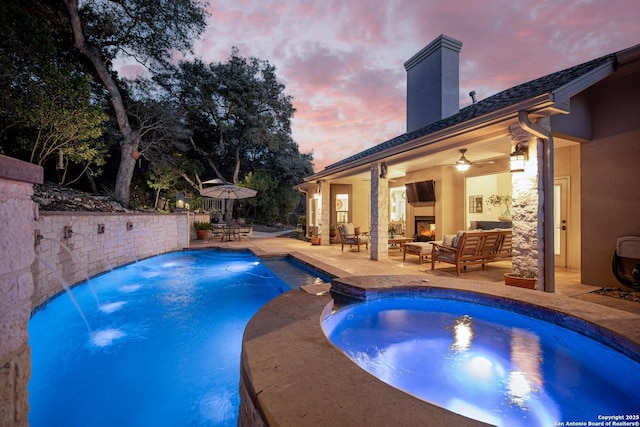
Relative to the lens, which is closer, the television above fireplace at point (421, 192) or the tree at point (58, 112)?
Answer: the tree at point (58, 112)

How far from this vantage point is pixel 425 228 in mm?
10328

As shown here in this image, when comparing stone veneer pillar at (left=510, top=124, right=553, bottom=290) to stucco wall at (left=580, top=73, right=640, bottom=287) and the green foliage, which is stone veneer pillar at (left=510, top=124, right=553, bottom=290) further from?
the green foliage

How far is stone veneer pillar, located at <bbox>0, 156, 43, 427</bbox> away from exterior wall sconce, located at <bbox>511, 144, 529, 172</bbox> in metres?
5.78

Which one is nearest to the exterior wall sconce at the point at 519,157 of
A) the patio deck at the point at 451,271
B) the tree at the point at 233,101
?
A: the patio deck at the point at 451,271

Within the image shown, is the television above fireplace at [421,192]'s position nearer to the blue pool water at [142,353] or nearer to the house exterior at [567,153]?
the house exterior at [567,153]

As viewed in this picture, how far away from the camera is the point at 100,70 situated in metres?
11.6

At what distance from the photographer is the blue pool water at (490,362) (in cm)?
235

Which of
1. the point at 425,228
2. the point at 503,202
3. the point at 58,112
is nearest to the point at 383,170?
the point at 425,228

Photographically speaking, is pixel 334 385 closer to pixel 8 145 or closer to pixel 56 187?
pixel 56 187

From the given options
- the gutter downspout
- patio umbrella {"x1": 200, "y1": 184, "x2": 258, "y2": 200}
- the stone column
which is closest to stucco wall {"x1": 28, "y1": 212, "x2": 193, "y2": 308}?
patio umbrella {"x1": 200, "y1": 184, "x2": 258, "y2": 200}

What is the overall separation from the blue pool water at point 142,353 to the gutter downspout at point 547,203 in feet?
15.2

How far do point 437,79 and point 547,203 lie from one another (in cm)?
671

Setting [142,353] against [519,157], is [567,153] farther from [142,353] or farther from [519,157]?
[142,353]

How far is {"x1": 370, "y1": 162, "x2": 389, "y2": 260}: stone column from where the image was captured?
785 centimetres
